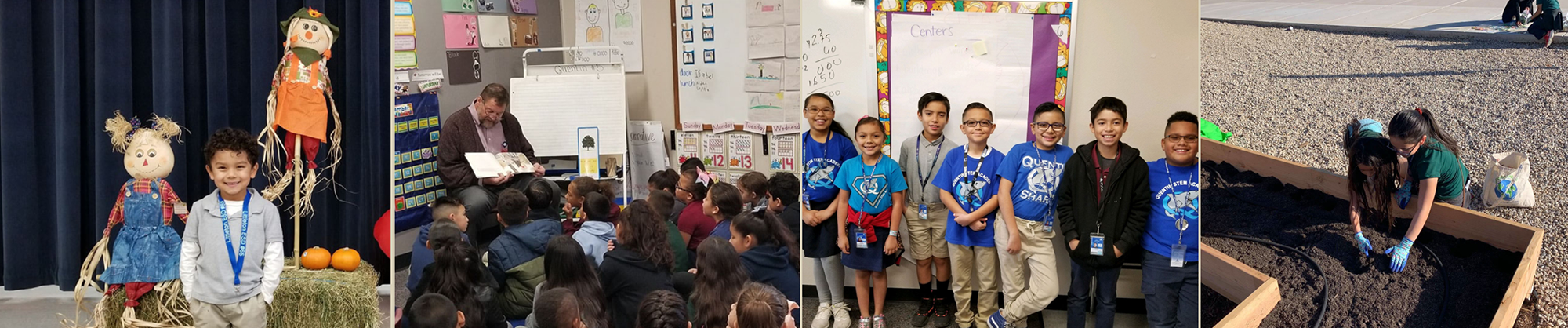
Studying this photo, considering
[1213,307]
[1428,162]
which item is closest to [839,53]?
[1213,307]

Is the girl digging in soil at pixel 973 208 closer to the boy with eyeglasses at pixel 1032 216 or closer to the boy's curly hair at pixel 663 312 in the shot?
the boy with eyeglasses at pixel 1032 216

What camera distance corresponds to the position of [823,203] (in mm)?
3133

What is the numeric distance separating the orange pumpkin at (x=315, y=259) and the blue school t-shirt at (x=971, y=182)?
2255mm

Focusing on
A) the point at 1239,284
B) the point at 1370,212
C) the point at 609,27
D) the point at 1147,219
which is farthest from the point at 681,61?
the point at 1370,212

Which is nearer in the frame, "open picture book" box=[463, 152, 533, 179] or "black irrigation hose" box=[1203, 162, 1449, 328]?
"open picture book" box=[463, 152, 533, 179]

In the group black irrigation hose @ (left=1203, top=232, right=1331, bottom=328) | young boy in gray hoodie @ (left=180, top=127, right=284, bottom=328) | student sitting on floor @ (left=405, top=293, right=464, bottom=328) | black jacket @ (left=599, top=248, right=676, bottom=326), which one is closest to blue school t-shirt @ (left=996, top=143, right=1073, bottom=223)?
black irrigation hose @ (left=1203, top=232, right=1331, bottom=328)

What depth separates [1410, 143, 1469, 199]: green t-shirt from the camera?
2.98m

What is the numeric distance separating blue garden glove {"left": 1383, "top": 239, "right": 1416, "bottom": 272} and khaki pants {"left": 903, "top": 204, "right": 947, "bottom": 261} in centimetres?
144

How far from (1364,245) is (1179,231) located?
2.57 feet

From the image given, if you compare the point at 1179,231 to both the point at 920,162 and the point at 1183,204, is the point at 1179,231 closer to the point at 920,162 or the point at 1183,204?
the point at 1183,204

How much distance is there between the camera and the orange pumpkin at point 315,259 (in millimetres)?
3514

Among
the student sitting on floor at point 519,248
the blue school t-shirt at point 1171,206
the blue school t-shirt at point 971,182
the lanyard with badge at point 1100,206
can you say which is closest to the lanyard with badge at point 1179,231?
the blue school t-shirt at point 1171,206

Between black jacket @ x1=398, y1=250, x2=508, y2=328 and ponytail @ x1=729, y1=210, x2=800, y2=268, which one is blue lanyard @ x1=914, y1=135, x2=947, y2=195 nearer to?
ponytail @ x1=729, y1=210, x2=800, y2=268

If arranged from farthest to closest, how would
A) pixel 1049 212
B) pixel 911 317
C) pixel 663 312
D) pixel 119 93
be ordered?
pixel 119 93
pixel 911 317
pixel 1049 212
pixel 663 312
